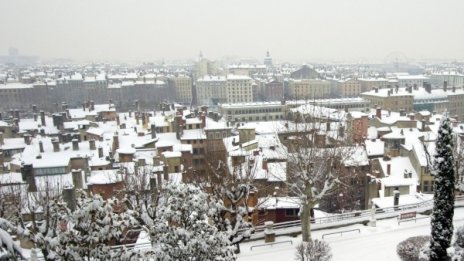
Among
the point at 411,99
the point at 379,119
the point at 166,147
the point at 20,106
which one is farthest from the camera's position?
the point at 20,106

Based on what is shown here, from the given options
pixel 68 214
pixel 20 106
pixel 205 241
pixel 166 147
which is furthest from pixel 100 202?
pixel 20 106

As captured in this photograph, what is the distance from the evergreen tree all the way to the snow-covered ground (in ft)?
12.5

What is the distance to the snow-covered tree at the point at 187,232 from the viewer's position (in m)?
10.7

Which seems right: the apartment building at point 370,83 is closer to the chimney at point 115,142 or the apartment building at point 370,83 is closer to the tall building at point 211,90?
the tall building at point 211,90

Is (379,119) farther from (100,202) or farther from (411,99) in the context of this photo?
(100,202)

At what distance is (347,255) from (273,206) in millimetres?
7044

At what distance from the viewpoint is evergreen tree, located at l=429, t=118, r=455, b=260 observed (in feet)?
46.4

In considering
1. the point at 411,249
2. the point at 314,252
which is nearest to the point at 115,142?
the point at 314,252

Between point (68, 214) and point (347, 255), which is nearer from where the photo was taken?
point (68, 214)

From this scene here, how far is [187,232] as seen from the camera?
35.5 ft

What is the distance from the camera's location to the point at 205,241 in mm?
10898

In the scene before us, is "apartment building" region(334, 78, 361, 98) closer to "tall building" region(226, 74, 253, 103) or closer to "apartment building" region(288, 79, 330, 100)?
"apartment building" region(288, 79, 330, 100)

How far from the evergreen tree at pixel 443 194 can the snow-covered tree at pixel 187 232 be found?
7.74m

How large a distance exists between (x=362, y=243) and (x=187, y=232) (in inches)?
463
